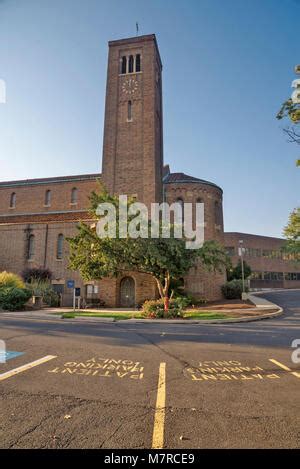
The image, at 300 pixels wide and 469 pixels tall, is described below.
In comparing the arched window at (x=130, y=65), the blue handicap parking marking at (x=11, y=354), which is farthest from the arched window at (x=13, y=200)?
the blue handicap parking marking at (x=11, y=354)

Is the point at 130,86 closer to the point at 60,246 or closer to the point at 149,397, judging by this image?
the point at 60,246

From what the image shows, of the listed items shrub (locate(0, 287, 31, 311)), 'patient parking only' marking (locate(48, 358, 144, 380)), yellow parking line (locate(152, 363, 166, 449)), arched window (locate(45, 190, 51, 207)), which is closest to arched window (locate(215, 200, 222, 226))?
shrub (locate(0, 287, 31, 311))

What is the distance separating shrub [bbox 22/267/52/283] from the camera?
96.5 ft

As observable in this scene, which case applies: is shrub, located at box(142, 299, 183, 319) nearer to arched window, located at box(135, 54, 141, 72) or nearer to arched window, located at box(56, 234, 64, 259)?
arched window, located at box(56, 234, 64, 259)

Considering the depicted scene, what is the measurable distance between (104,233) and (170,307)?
6.54m

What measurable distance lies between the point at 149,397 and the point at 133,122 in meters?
29.4

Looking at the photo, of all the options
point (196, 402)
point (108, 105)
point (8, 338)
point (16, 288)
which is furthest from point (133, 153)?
point (196, 402)

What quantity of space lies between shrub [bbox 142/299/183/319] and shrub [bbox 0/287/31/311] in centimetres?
1014

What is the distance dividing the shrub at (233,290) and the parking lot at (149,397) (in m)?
21.9

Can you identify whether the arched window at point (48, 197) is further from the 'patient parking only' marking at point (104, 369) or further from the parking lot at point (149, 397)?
the 'patient parking only' marking at point (104, 369)

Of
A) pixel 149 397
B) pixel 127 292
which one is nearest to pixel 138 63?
pixel 127 292

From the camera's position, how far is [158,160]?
30.0 meters

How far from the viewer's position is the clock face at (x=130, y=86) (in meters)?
31.0
